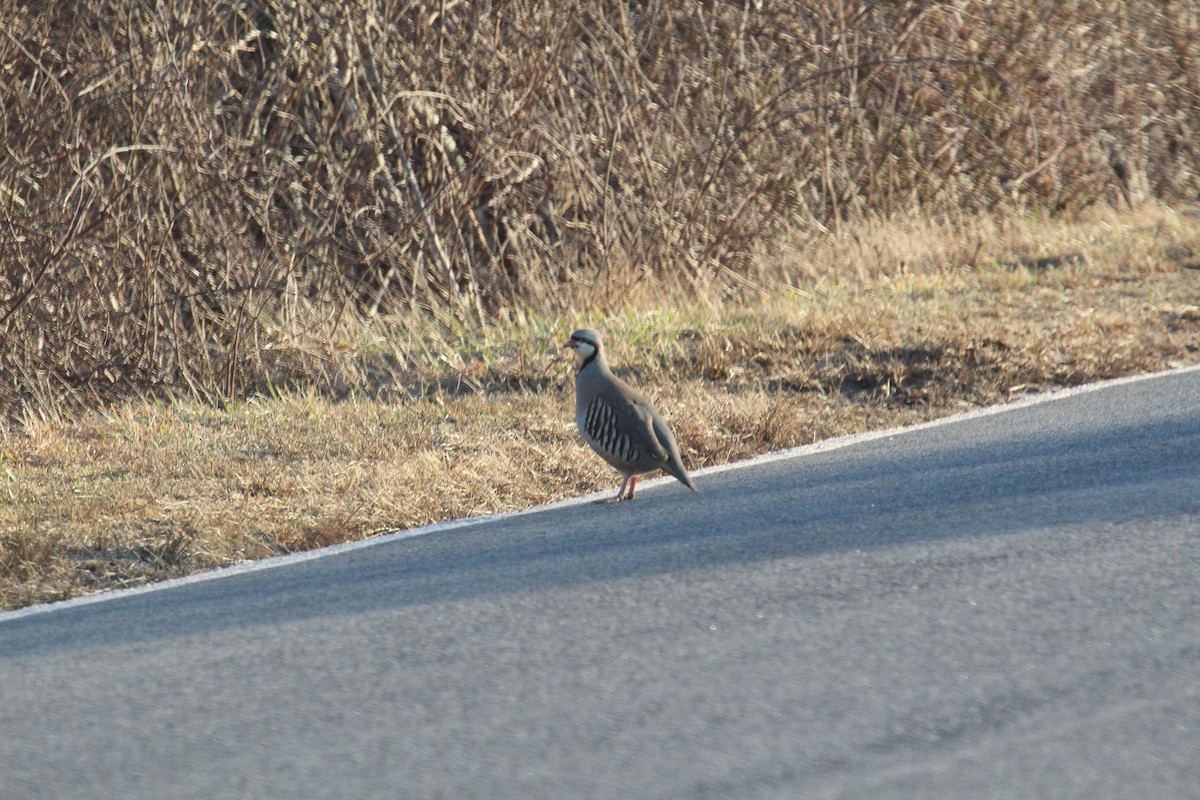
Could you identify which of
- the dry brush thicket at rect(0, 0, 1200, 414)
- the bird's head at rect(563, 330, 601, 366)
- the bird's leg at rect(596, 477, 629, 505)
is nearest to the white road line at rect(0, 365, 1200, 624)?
the bird's leg at rect(596, 477, 629, 505)

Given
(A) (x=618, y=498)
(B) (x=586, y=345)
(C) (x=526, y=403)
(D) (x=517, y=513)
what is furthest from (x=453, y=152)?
(D) (x=517, y=513)

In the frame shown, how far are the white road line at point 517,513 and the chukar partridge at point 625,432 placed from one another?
1.00 feet

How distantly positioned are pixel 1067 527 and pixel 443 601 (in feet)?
7.93

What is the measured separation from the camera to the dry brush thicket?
10.3 metres

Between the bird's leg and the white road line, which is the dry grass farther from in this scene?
the bird's leg

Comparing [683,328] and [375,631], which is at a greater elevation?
[375,631]

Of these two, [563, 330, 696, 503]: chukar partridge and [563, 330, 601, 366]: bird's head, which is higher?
[563, 330, 601, 366]: bird's head

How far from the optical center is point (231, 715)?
4.18 metres

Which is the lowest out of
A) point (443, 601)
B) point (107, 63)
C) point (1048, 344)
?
point (1048, 344)

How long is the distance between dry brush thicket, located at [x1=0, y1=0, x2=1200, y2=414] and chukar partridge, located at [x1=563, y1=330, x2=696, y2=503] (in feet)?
10.4

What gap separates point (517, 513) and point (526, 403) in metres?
1.88

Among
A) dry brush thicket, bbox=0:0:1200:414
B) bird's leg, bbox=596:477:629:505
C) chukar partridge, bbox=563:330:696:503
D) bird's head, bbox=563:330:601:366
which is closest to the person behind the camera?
chukar partridge, bbox=563:330:696:503

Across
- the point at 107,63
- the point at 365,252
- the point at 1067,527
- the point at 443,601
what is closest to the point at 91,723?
the point at 443,601

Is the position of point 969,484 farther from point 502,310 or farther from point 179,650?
point 502,310
